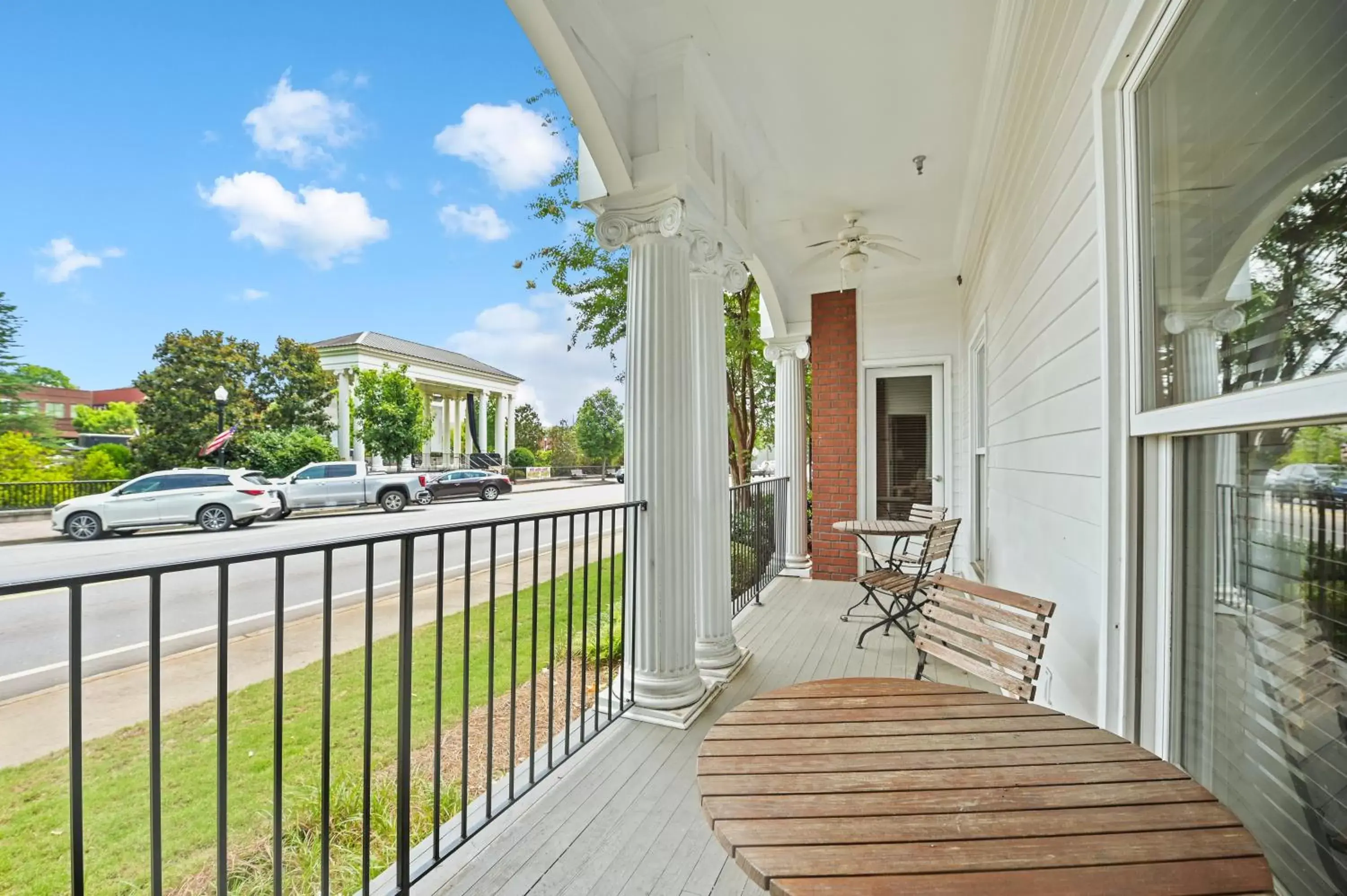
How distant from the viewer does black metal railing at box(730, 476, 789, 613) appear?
4.62m

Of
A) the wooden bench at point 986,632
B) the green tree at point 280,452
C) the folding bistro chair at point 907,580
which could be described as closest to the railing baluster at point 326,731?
the wooden bench at point 986,632

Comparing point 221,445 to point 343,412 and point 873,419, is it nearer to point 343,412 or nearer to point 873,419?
point 343,412

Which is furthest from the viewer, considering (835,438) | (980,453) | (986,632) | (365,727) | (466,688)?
(835,438)

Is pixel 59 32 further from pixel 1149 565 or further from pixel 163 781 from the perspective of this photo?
pixel 1149 565

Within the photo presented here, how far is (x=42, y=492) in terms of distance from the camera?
12.7 meters

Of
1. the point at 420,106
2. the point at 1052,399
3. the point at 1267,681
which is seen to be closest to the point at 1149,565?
the point at 1267,681

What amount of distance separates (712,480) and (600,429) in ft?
106

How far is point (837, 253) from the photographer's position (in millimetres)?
4375

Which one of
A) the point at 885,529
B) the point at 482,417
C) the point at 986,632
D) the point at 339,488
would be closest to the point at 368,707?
the point at 986,632

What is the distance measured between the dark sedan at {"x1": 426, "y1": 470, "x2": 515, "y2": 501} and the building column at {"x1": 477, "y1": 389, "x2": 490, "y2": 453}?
48.6ft

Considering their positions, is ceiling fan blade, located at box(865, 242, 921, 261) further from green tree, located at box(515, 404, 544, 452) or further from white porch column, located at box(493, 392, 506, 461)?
green tree, located at box(515, 404, 544, 452)

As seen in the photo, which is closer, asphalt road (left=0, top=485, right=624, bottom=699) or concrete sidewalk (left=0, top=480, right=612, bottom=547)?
asphalt road (left=0, top=485, right=624, bottom=699)

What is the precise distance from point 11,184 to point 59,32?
9.60 meters

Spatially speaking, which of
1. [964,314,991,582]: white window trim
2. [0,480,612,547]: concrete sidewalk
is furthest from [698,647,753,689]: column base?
[0,480,612,547]: concrete sidewalk
